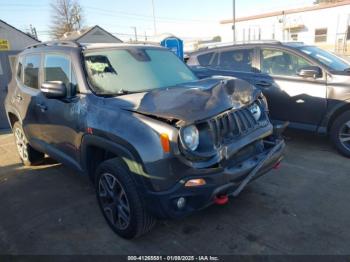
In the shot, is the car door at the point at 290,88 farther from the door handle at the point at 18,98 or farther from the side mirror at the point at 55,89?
the door handle at the point at 18,98

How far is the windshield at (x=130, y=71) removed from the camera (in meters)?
3.27

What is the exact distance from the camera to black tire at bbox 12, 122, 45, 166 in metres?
4.97

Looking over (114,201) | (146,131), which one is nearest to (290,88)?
(146,131)

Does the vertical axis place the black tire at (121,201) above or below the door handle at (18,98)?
below

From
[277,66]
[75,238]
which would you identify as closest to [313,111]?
[277,66]

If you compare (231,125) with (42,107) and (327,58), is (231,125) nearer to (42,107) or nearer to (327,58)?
(42,107)

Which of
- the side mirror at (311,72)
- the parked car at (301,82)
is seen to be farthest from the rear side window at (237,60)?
the side mirror at (311,72)

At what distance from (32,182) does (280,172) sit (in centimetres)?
356

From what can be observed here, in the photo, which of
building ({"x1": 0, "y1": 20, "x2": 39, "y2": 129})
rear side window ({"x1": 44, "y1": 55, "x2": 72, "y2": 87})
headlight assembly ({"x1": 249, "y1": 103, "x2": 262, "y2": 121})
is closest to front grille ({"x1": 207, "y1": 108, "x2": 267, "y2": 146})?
headlight assembly ({"x1": 249, "y1": 103, "x2": 262, "y2": 121})

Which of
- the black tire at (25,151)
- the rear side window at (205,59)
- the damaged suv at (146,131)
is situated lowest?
the black tire at (25,151)

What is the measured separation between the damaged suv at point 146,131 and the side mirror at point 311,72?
1.80m

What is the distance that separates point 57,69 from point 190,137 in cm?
211

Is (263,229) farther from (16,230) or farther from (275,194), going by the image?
(16,230)

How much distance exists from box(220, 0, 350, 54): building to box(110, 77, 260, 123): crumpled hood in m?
26.7
